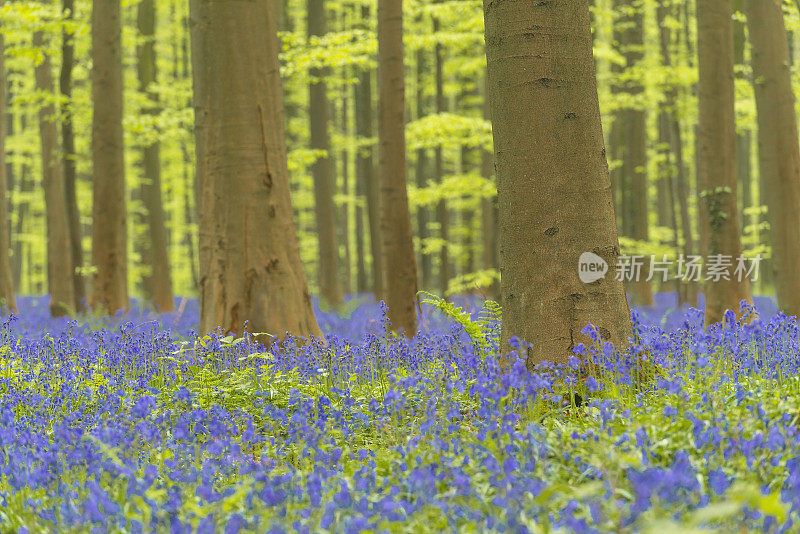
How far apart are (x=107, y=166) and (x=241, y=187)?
600cm

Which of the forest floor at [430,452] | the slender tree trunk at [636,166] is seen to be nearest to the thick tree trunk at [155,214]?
the slender tree trunk at [636,166]

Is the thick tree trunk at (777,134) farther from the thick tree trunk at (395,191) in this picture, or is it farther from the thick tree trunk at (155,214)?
the thick tree trunk at (155,214)

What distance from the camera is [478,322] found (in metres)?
7.08

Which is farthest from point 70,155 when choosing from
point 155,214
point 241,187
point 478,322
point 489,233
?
point 489,233

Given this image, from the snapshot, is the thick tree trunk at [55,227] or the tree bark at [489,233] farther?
the tree bark at [489,233]

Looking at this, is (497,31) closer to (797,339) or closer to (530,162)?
(530,162)

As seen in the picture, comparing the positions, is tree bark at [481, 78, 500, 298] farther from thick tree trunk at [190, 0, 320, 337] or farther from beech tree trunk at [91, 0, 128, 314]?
thick tree trunk at [190, 0, 320, 337]

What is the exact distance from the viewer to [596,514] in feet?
9.09

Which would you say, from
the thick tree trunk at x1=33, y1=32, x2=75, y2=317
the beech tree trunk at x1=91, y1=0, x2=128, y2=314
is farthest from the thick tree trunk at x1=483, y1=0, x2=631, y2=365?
the thick tree trunk at x1=33, y1=32, x2=75, y2=317

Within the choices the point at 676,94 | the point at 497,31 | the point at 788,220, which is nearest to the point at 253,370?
the point at 497,31

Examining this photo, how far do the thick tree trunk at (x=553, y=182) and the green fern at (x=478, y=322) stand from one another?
38.4 inches

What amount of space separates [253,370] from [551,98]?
2.85m

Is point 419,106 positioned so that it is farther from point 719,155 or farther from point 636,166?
point 719,155

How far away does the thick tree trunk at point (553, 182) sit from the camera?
5.11 m
